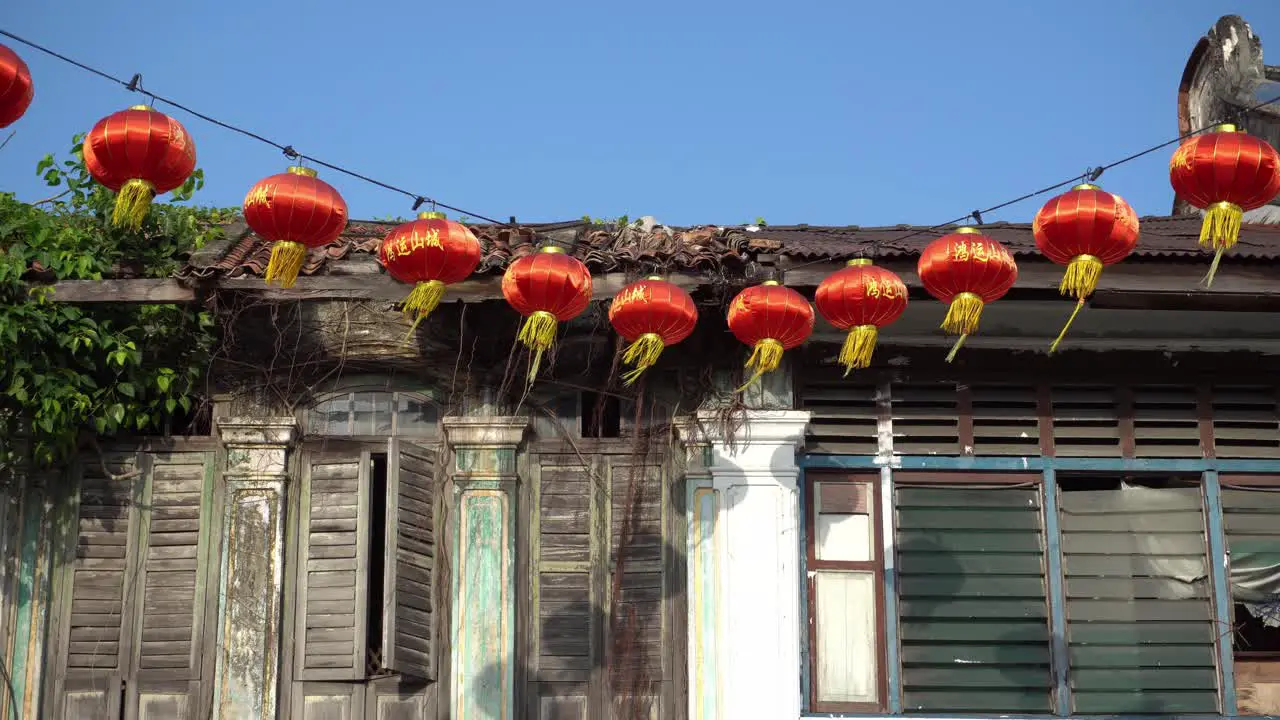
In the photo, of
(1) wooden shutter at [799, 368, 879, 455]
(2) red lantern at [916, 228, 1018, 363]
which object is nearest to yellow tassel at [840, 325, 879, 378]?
(2) red lantern at [916, 228, 1018, 363]

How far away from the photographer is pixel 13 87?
277 inches

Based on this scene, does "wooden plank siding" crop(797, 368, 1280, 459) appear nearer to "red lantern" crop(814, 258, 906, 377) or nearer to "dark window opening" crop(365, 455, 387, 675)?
"red lantern" crop(814, 258, 906, 377)

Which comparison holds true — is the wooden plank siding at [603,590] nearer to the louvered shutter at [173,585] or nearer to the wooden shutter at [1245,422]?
the louvered shutter at [173,585]

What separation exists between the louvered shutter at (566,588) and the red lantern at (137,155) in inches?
108

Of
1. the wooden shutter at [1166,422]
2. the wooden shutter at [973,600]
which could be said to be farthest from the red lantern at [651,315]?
the wooden shutter at [1166,422]

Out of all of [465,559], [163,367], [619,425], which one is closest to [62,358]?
[163,367]

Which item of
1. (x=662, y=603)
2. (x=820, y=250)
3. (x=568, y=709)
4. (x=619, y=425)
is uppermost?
(x=820, y=250)

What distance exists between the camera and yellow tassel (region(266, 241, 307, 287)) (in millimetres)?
7727

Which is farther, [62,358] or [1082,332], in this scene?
[1082,332]

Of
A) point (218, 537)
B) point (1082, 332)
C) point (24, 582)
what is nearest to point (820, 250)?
point (1082, 332)

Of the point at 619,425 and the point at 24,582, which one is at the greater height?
the point at 619,425

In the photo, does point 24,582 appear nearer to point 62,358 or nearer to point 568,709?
point 62,358

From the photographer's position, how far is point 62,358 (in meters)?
8.86

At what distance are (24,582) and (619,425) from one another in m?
3.42
